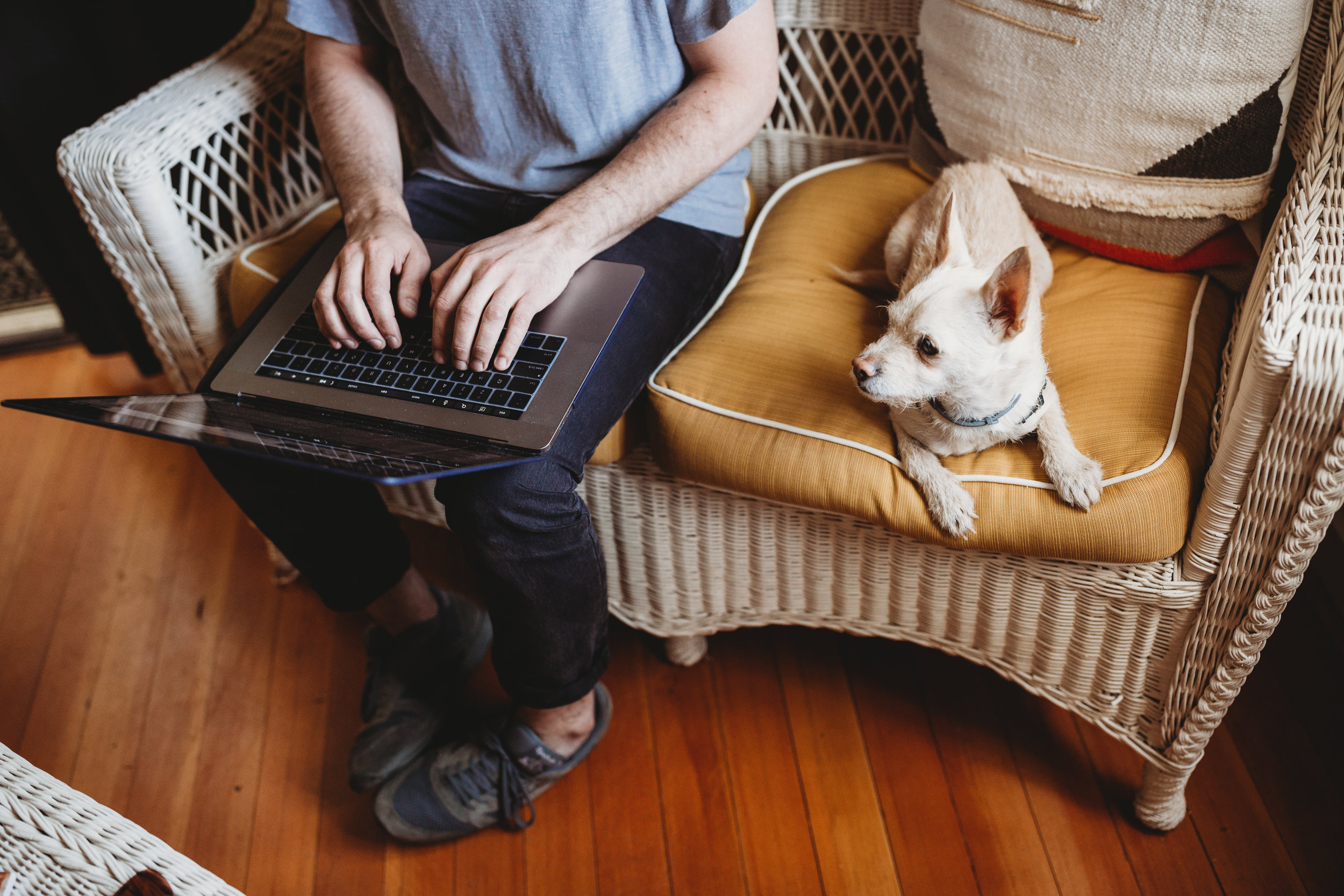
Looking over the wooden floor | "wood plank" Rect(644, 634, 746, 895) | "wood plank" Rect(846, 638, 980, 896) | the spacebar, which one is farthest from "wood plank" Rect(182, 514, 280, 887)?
"wood plank" Rect(846, 638, 980, 896)

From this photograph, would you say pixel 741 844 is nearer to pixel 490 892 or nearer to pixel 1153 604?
pixel 490 892

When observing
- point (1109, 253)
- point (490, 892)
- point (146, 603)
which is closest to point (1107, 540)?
point (1109, 253)

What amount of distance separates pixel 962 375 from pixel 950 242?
0.16 metres

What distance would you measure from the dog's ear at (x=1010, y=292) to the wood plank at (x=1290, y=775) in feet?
2.76

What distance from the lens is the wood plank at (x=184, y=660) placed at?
1299 mm

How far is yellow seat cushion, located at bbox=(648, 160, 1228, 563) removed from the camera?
3.04 feet

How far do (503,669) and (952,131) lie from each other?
100cm

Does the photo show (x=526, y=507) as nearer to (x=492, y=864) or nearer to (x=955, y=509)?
(x=955, y=509)

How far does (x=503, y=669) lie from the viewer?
1.10m

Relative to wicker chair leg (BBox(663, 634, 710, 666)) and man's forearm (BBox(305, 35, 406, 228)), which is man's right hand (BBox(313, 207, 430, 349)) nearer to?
man's forearm (BBox(305, 35, 406, 228))

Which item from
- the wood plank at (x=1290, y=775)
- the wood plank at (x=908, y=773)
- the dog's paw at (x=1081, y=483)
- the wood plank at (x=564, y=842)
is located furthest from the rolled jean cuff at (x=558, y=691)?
the wood plank at (x=1290, y=775)

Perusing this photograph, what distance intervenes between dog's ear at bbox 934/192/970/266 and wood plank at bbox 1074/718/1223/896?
79 cm

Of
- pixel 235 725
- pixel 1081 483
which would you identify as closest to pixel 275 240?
pixel 235 725

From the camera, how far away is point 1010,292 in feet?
2.68
